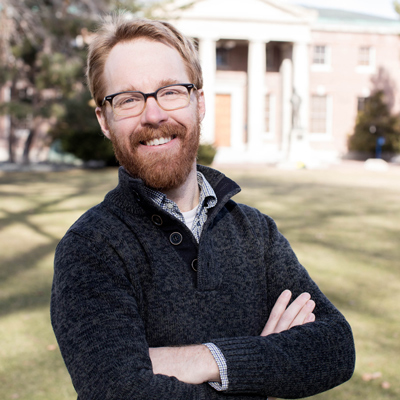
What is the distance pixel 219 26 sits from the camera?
27109 mm

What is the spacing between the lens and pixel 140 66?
1.59m

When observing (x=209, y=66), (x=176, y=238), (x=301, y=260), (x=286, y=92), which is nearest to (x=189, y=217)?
(x=176, y=238)

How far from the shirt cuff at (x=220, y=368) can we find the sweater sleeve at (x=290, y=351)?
0.01 meters

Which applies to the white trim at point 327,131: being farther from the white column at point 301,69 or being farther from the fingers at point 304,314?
the fingers at point 304,314

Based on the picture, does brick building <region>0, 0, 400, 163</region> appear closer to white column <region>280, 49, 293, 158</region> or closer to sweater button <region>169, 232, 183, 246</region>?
white column <region>280, 49, 293, 158</region>

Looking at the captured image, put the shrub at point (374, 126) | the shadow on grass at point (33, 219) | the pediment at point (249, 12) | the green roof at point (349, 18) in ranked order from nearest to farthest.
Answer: the shadow on grass at point (33, 219), the pediment at point (249, 12), the shrub at point (374, 126), the green roof at point (349, 18)

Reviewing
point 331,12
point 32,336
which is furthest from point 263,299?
point 331,12

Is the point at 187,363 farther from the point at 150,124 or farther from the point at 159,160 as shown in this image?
the point at 150,124

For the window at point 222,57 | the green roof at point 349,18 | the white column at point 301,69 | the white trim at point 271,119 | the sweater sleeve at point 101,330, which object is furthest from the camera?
the white trim at point 271,119

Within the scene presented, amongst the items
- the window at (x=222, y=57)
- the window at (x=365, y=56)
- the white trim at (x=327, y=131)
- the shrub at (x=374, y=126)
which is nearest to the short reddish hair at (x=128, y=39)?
the shrub at (x=374, y=126)

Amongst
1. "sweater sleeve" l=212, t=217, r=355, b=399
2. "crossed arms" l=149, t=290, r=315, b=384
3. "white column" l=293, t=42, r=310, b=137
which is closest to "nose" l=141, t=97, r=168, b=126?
"sweater sleeve" l=212, t=217, r=355, b=399

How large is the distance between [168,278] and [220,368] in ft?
1.03

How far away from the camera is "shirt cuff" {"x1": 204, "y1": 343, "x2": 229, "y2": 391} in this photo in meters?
1.45

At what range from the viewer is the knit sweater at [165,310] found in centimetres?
135
